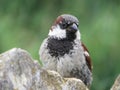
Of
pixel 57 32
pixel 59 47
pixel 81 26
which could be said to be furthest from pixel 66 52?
pixel 81 26

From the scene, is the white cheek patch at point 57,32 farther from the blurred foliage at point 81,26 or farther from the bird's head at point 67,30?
the blurred foliage at point 81,26

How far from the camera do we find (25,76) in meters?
4.16

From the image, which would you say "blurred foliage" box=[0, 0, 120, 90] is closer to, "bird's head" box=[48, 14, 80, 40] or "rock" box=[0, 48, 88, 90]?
"bird's head" box=[48, 14, 80, 40]

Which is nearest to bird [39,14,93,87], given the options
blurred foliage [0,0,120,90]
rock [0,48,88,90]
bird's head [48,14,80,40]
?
bird's head [48,14,80,40]

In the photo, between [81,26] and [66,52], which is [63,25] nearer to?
[66,52]

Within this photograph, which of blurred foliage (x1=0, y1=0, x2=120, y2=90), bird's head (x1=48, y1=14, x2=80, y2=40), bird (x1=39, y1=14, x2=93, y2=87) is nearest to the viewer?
bird (x1=39, y1=14, x2=93, y2=87)

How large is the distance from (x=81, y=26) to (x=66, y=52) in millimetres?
4582

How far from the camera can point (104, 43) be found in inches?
352

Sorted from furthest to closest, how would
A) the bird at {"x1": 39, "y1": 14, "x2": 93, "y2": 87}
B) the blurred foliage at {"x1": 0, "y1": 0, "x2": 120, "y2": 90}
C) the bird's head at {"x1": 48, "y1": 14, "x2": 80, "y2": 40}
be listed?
the blurred foliage at {"x1": 0, "y1": 0, "x2": 120, "y2": 90} → the bird's head at {"x1": 48, "y1": 14, "x2": 80, "y2": 40} → the bird at {"x1": 39, "y1": 14, "x2": 93, "y2": 87}

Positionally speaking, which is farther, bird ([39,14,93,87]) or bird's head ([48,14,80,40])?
bird's head ([48,14,80,40])

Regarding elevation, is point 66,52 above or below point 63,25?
below

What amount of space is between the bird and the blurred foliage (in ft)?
10.1

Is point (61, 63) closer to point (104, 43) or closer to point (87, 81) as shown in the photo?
point (87, 81)

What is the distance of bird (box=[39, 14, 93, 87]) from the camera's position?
5289 mm
